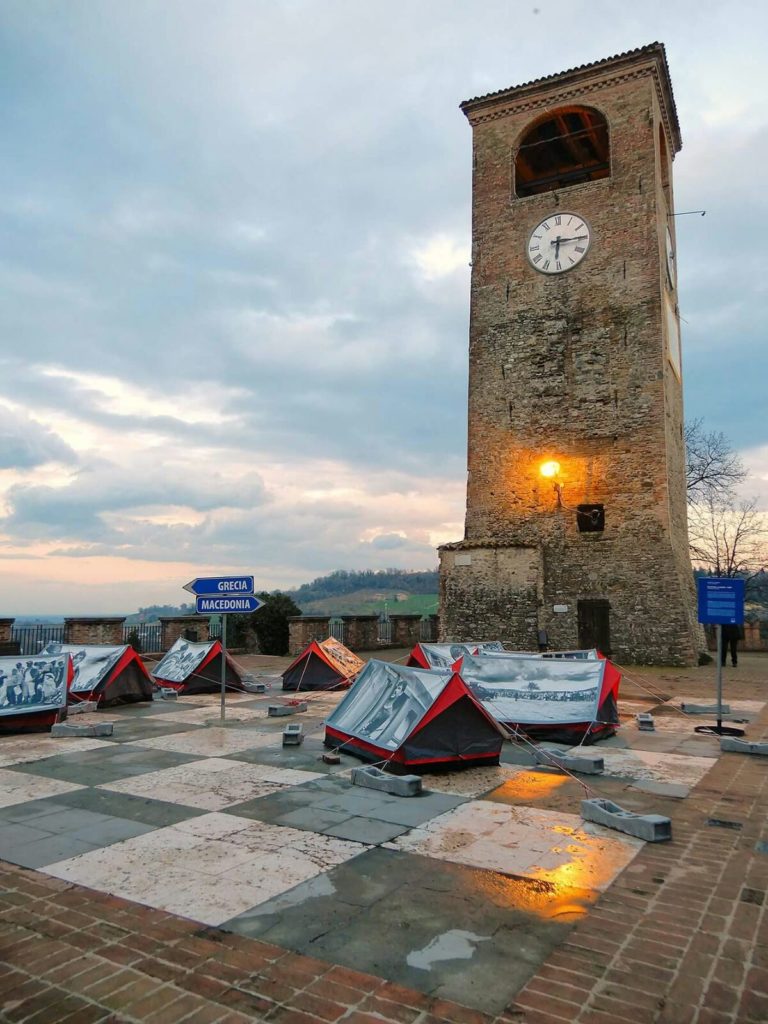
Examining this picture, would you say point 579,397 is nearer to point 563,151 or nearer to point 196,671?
point 563,151

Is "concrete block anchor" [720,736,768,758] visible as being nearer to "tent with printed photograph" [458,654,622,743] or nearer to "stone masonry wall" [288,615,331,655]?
"tent with printed photograph" [458,654,622,743]

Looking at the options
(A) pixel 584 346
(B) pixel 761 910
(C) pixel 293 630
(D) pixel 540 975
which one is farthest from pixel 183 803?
(A) pixel 584 346

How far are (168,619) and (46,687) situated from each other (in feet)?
44.2

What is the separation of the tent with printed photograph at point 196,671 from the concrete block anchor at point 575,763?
883cm

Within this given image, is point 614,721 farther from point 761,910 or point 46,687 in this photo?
point 46,687

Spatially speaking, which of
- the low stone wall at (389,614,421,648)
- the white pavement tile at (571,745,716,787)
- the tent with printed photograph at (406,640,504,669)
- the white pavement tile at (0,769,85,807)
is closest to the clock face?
the low stone wall at (389,614,421,648)

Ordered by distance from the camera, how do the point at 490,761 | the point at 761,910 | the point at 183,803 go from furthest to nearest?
the point at 490,761 < the point at 183,803 < the point at 761,910

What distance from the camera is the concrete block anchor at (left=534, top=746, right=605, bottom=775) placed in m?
7.41

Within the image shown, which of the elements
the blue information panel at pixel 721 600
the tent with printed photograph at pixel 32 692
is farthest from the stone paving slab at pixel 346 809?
the blue information panel at pixel 721 600

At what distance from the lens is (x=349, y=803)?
6.20 m

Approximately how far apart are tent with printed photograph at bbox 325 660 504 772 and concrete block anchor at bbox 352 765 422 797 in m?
0.54

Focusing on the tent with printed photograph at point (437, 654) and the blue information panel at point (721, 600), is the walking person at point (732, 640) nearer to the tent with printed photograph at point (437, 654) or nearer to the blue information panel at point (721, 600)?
the tent with printed photograph at point (437, 654)

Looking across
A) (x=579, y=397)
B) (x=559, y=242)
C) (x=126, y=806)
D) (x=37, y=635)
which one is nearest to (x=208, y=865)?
(x=126, y=806)

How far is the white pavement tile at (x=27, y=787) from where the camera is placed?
6.34 meters
